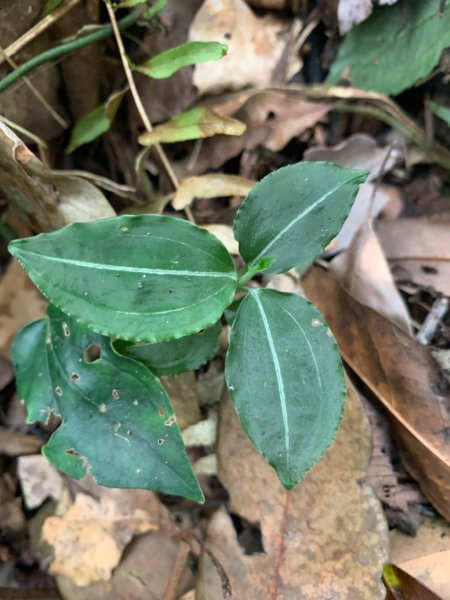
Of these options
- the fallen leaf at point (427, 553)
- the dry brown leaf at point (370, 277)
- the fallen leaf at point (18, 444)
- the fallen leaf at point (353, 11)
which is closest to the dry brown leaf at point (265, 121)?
the fallen leaf at point (353, 11)

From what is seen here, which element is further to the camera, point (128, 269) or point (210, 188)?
point (210, 188)

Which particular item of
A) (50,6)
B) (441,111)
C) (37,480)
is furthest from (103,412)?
(441,111)

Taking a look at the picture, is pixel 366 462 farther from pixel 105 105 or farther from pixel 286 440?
pixel 105 105

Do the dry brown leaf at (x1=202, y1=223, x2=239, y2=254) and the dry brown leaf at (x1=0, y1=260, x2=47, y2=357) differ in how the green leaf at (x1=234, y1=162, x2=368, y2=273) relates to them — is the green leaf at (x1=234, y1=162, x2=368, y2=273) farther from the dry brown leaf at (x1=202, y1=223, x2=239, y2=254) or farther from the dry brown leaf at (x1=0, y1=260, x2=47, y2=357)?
the dry brown leaf at (x1=0, y1=260, x2=47, y2=357)

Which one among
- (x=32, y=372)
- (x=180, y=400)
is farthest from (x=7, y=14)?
(x=180, y=400)

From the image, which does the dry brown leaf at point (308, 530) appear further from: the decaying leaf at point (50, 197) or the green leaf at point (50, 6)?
the green leaf at point (50, 6)

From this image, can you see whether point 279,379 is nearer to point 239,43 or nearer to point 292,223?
point 292,223

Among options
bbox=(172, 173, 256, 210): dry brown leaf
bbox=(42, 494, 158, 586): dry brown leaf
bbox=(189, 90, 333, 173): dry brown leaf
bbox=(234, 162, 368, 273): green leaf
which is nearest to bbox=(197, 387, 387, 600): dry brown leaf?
bbox=(42, 494, 158, 586): dry brown leaf
